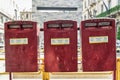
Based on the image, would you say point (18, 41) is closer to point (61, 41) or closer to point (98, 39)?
point (61, 41)

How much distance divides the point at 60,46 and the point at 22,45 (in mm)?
680

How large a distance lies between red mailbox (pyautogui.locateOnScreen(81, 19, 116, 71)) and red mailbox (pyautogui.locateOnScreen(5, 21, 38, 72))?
88 cm

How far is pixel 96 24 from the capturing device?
551 centimetres

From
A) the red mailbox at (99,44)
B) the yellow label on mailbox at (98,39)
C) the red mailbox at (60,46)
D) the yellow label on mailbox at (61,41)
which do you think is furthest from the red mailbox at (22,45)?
the yellow label on mailbox at (98,39)

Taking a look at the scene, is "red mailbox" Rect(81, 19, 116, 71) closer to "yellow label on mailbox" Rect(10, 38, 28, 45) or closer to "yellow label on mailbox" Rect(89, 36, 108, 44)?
"yellow label on mailbox" Rect(89, 36, 108, 44)

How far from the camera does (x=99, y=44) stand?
18.0ft

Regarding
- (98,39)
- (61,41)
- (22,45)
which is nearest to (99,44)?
(98,39)

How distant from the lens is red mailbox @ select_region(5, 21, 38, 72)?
5.55 metres

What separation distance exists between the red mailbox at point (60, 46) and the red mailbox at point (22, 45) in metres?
0.22

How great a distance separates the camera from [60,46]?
5539 millimetres

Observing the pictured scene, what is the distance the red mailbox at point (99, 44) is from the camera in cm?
546

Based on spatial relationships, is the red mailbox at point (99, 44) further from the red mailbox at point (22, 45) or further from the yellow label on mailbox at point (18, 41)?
the yellow label on mailbox at point (18, 41)

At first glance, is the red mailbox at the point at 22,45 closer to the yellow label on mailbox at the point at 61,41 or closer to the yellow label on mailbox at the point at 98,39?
the yellow label on mailbox at the point at 61,41

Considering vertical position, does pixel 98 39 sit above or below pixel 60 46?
above
